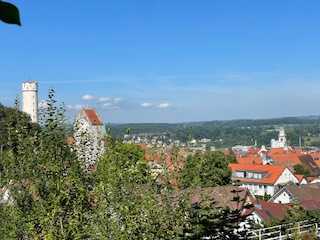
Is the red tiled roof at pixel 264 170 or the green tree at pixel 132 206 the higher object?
the green tree at pixel 132 206

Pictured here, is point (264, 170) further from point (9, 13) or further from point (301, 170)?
point (9, 13)

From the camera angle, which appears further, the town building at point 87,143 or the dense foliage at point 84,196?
the town building at point 87,143

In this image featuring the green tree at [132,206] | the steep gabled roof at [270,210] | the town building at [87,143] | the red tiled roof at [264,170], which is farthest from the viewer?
the red tiled roof at [264,170]

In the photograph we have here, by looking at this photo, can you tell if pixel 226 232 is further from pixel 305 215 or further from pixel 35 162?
pixel 305 215

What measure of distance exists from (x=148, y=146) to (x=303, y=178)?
6796cm

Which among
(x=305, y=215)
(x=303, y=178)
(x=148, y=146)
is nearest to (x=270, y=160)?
(x=303, y=178)

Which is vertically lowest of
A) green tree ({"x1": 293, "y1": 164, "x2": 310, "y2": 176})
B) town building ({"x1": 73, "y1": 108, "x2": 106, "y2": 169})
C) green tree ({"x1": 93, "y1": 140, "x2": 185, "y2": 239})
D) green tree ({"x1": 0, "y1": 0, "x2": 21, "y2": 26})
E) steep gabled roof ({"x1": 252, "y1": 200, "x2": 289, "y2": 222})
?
green tree ({"x1": 293, "y1": 164, "x2": 310, "y2": 176})

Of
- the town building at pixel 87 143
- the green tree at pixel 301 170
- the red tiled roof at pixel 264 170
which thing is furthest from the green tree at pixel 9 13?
the green tree at pixel 301 170

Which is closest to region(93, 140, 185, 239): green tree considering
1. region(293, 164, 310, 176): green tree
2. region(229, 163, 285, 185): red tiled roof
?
region(229, 163, 285, 185): red tiled roof

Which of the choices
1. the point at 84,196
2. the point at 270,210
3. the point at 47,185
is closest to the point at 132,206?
the point at 84,196

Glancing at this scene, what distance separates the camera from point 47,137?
901 centimetres

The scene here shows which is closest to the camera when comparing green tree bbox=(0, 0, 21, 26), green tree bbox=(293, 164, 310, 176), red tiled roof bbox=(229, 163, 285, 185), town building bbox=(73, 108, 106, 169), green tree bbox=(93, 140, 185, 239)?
green tree bbox=(0, 0, 21, 26)

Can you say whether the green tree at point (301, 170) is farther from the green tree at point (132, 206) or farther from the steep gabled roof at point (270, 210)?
the green tree at point (132, 206)

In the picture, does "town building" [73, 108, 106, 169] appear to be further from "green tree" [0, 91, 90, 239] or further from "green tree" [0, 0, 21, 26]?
"green tree" [0, 0, 21, 26]
